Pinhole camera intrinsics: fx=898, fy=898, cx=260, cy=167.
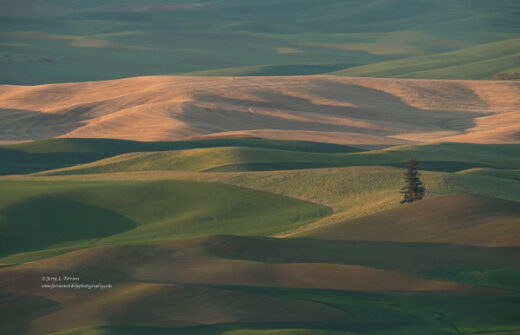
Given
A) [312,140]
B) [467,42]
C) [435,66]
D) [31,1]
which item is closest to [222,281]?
[312,140]

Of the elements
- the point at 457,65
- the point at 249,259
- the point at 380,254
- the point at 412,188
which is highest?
the point at 457,65

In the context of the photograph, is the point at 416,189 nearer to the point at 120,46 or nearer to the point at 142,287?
the point at 142,287

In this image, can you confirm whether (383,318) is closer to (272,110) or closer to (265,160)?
(265,160)

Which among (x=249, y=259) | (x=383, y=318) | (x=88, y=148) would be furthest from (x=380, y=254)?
(x=88, y=148)

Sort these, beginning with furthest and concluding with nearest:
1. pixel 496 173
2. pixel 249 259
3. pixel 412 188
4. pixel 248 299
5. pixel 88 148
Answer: pixel 88 148 < pixel 496 173 < pixel 412 188 < pixel 249 259 < pixel 248 299

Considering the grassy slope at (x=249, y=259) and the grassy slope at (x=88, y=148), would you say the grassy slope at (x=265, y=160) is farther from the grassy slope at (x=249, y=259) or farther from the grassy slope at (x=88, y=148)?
the grassy slope at (x=249, y=259)

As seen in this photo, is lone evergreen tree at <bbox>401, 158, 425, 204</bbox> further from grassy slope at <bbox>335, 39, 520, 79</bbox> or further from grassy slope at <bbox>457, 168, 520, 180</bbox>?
grassy slope at <bbox>335, 39, 520, 79</bbox>

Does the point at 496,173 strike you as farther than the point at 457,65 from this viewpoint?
No

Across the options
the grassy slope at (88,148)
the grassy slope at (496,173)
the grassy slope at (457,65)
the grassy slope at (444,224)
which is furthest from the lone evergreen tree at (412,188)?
the grassy slope at (457,65)
